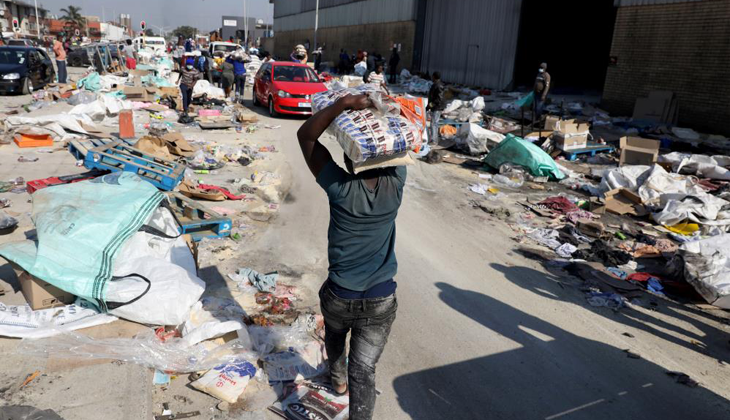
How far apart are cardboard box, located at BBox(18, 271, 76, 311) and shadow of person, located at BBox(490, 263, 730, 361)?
4585 millimetres

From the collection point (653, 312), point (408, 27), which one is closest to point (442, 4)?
point (408, 27)

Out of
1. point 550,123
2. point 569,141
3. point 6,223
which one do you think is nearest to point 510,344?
point 6,223

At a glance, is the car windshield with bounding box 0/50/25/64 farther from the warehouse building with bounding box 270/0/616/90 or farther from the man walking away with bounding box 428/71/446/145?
the warehouse building with bounding box 270/0/616/90

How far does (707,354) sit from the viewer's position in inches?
189

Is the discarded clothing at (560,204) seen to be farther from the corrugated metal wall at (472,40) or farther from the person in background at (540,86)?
the corrugated metal wall at (472,40)

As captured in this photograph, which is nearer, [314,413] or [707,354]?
[314,413]

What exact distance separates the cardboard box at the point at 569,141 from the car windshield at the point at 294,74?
8171mm

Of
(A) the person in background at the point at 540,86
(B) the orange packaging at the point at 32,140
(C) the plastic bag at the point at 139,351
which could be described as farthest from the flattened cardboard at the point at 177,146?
(A) the person in background at the point at 540,86

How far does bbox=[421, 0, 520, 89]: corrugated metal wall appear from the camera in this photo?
23812 mm

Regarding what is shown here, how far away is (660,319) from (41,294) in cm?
584

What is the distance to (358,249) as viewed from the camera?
291 cm

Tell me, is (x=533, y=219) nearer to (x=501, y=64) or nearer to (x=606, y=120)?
(x=606, y=120)

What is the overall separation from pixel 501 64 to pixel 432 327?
21713 millimetres

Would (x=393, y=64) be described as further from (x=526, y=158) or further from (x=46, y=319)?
(x=46, y=319)
